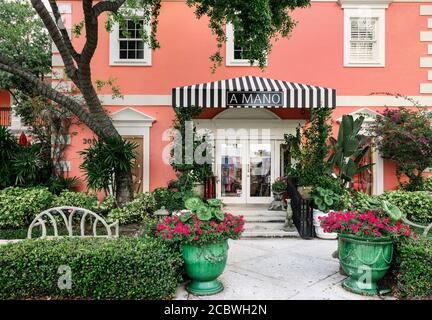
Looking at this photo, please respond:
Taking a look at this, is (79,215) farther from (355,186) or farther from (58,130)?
(355,186)

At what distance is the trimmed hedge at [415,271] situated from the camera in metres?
4.09

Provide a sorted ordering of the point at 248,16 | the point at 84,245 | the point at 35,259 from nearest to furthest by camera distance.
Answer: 1. the point at 35,259
2. the point at 84,245
3. the point at 248,16

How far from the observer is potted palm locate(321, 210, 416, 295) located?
425cm

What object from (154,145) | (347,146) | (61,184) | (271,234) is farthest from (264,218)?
(61,184)

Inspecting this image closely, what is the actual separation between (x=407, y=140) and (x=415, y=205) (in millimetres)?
1862

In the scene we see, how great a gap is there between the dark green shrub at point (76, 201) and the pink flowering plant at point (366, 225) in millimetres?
6301

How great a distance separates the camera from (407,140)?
8656 millimetres

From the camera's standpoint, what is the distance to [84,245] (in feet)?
14.3

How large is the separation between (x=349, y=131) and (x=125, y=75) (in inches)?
281

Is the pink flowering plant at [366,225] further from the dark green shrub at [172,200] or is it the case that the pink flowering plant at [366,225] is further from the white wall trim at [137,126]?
the white wall trim at [137,126]

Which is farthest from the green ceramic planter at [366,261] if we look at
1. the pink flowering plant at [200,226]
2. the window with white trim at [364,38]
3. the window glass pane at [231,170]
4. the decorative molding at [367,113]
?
the window with white trim at [364,38]

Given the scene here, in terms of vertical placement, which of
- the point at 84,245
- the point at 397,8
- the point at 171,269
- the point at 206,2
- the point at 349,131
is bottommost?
the point at 171,269

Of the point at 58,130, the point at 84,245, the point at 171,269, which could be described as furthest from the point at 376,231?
the point at 58,130

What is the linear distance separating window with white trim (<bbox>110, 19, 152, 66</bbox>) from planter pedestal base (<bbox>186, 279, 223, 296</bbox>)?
7.58 metres
